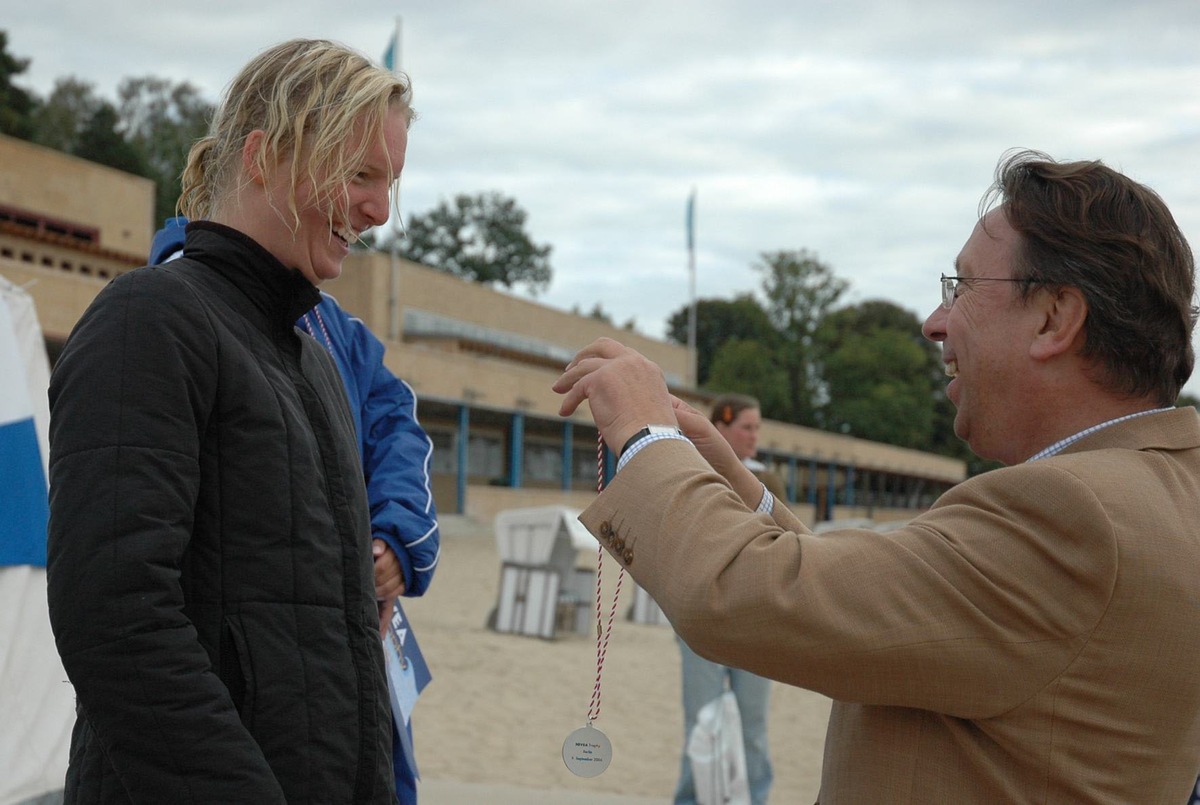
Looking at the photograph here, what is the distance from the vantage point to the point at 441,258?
81.1m

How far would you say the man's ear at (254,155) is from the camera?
1895 mm

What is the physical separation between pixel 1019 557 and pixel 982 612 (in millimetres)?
83

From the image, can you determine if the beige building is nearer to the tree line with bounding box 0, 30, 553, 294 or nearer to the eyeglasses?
the tree line with bounding box 0, 30, 553, 294

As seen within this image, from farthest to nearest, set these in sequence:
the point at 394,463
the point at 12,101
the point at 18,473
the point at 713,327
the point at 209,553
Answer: the point at 713,327
the point at 12,101
the point at 18,473
the point at 394,463
the point at 209,553

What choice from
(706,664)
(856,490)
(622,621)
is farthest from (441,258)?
(706,664)

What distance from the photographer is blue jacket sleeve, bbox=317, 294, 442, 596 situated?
2805mm

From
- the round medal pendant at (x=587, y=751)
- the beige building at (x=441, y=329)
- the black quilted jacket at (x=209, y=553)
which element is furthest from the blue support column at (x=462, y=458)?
the black quilted jacket at (x=209, y=553)

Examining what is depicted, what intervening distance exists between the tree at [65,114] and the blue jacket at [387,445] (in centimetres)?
5023

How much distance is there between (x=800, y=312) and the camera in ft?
257

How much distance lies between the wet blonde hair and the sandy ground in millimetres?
4129

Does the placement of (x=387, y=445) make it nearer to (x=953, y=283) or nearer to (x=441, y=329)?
(x=953, y=283)

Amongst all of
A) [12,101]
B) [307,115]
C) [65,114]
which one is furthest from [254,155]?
[65,114]

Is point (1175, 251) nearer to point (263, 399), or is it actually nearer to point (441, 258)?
point (263, 399)

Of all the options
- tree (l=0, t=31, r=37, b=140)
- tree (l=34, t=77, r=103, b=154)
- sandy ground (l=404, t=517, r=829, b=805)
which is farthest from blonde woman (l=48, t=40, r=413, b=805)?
tree (l=34, t=77, r=103, b=154)
